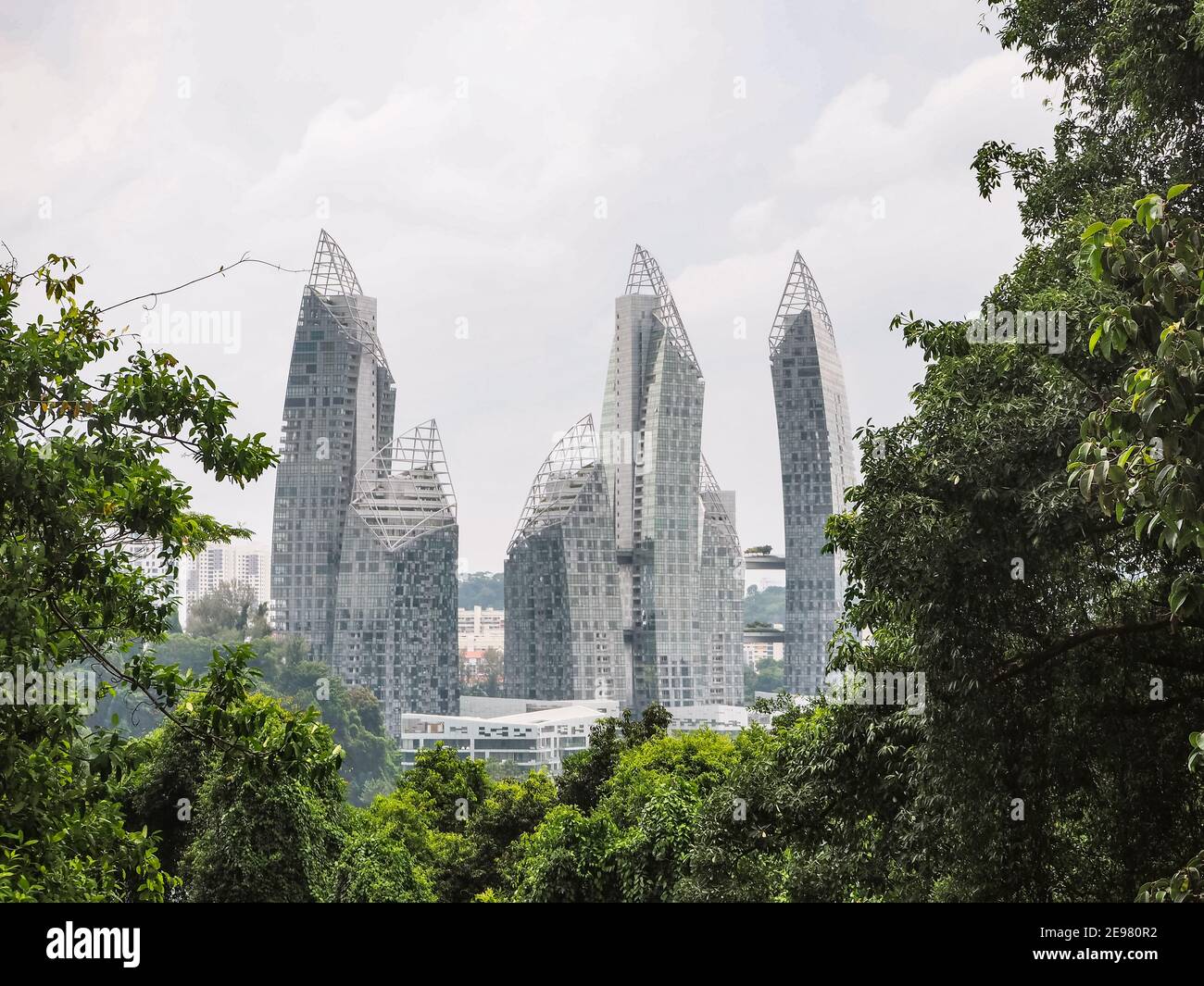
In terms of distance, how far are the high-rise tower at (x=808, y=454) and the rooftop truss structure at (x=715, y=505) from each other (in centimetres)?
570

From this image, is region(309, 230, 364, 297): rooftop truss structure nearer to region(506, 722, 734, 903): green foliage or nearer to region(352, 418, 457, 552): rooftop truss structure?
region(352, 418, 457, 552): rooftop truss structure

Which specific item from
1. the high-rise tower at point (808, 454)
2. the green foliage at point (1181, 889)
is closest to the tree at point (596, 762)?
the green foliage at point (1181, 889)

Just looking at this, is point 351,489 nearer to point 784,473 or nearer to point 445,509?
point 445,509

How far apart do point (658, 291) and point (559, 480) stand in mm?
11010

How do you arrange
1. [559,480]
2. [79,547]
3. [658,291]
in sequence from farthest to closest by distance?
[658,291] < [559,480] < [79,547]

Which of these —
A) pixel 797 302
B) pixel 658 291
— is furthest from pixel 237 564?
pixel 797 302

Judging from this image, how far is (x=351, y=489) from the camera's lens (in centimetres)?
5584

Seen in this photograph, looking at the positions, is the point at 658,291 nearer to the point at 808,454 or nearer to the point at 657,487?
the point at 657,487

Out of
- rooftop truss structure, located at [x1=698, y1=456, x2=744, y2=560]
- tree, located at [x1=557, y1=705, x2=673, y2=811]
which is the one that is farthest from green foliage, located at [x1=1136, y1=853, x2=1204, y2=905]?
rooftop truss structure, located at [x1=698, y1=456, x2=744, y2=560]

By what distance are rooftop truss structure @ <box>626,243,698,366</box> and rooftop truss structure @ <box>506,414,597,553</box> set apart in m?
6.19

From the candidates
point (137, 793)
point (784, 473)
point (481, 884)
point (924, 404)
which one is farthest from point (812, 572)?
point (924, 404)

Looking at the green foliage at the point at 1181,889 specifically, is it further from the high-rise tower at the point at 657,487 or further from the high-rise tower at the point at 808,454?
the high-rise tower at the point at 808,454

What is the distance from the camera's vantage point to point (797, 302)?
59.6 metres
